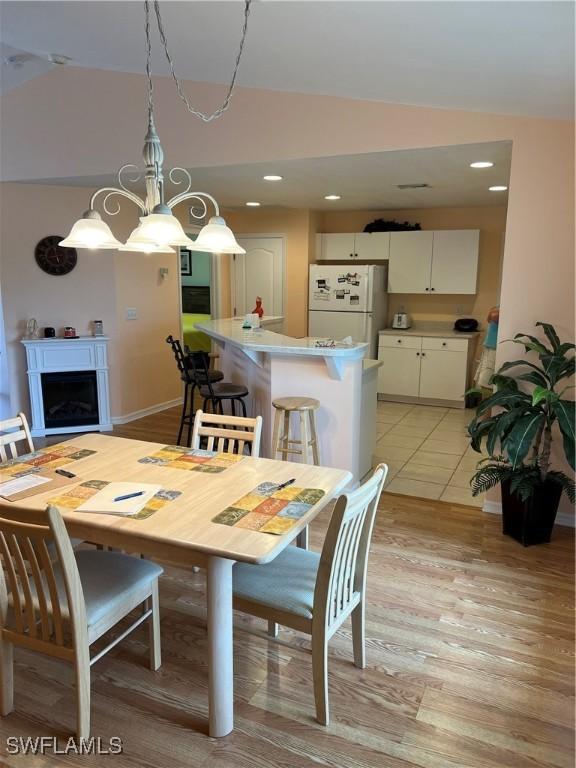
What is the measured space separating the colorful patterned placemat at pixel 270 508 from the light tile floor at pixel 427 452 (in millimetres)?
2070

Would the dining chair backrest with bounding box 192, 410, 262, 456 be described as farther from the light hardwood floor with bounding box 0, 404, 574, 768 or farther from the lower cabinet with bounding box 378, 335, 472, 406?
the lower cabinet with bounding box 378, 335, 472, 406

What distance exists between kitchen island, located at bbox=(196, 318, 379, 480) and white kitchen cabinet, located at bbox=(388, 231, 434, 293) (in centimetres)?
278

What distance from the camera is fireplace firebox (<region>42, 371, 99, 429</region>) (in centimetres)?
536

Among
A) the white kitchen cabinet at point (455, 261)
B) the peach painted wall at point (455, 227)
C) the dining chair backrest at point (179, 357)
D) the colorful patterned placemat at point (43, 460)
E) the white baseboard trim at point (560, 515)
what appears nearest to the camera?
the colorful patterned placemat at point (43, 460)

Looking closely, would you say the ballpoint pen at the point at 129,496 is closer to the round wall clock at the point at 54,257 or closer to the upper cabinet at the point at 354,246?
the round wall clock at the point at 54,257

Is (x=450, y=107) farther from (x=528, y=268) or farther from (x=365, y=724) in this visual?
(x=365, y=724)

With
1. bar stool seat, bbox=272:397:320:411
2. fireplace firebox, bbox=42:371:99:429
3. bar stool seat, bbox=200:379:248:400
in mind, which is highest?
bar stool seat, bbox=272:397:320:411

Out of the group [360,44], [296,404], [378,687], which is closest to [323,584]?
[378,687]

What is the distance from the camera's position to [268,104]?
3719 millimetres

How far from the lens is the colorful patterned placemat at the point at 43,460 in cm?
230

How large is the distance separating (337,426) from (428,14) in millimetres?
2461

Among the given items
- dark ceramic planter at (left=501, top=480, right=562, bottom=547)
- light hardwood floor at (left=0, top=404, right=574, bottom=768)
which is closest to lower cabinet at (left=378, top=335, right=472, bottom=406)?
dark ceramic planter at (left=501, top=480, right=562, bottom=547)

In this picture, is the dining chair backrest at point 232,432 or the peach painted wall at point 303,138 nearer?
the dining chair backrest at point 232,432

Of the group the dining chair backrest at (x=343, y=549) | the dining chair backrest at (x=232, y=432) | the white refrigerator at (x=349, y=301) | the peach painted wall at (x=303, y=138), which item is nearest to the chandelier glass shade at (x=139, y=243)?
the dining chair backrest at (x=232, y=432)
